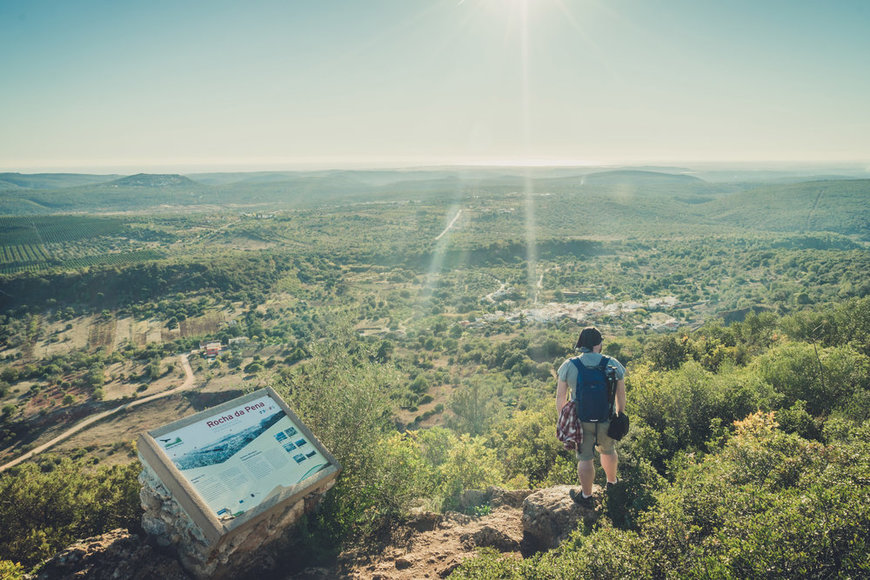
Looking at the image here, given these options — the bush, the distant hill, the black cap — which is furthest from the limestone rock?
the distant hill

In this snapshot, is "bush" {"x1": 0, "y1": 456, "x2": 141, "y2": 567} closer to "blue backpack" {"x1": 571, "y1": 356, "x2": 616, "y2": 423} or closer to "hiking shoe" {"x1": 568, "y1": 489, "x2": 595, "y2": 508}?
"hiking shoe" {"x1": 568, "y1": 489, "x2": 595, "y2": 508}

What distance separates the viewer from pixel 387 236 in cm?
10925

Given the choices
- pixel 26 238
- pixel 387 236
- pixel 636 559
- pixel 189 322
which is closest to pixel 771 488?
pixel 636 559

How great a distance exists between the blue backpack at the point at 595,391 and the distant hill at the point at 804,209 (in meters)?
126

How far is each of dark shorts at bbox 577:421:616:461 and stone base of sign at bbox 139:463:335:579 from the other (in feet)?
11.3

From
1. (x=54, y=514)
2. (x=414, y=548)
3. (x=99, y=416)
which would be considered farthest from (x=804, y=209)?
(x=99, y=416)

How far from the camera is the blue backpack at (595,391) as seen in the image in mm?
4785

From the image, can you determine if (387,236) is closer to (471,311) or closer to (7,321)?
(471,311)

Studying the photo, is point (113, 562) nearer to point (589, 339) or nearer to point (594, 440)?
point (594, 440)

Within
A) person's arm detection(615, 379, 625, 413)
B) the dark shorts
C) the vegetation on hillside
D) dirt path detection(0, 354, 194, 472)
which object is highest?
person's arm detection(615, 379, 625, 413)

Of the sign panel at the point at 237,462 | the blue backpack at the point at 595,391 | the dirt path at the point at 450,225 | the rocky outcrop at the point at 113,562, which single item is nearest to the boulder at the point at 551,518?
the blue backpack at the point at 595,391

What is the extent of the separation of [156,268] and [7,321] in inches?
681

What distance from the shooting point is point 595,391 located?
479 cm

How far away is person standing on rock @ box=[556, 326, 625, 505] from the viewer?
190 inches
